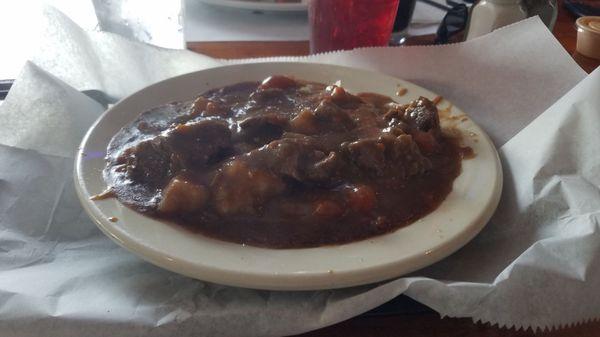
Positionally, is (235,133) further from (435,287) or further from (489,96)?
(489,96)

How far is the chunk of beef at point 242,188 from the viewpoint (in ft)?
3.43

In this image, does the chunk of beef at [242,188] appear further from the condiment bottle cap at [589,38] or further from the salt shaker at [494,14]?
the condiment bottle cap at [589,38]

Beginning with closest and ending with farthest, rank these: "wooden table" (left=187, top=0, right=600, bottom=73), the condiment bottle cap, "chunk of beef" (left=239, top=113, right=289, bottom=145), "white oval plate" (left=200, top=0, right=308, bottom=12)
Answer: "chunk of beef" (left=239, top=113, right=289, bottom=145), the condiment bottle cap, "wooden table" (left=187, top=0, right=600, bottom=73), "white oval plate" (left=200, top=0, right=308, bottom=12)

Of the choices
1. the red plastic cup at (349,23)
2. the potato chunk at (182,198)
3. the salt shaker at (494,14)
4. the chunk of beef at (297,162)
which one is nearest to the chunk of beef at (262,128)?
the chunk of beef at (297,162)

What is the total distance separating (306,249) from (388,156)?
0.34 m

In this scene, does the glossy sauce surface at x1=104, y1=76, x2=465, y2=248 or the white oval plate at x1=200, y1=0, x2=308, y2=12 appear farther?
the white oval plate at x1=200, y1=0, x2=308, y2=12

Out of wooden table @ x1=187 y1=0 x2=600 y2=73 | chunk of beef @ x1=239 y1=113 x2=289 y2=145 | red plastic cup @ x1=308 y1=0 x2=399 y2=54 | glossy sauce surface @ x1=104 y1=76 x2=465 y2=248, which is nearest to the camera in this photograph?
glossy sauce surface @ x1=104 y1=76 x2=465 y2=248

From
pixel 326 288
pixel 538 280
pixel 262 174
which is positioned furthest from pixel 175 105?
pixel 538 280

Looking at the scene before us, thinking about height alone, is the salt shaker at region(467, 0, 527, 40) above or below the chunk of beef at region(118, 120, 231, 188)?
above

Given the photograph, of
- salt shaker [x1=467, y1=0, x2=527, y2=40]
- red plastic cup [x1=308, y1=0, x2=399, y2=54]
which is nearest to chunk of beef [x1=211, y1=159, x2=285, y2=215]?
red plastic cup [x1=308, y1=0, x2=399, y2=54]

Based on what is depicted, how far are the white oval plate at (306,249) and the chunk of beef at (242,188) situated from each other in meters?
0.09

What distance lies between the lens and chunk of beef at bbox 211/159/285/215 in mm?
1044

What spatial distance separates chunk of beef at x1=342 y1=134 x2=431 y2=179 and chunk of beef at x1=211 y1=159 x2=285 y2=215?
0.20m

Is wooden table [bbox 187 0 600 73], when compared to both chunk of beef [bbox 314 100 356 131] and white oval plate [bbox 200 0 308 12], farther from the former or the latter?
chunk of beef [bbox 314 100 356 131]
